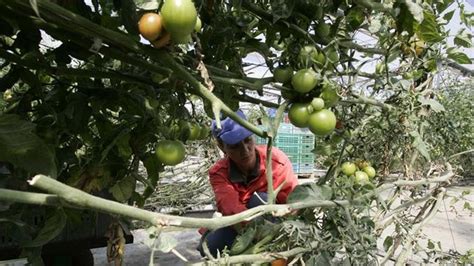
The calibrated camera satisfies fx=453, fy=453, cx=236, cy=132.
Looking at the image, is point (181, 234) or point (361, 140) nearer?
point (361, 140)

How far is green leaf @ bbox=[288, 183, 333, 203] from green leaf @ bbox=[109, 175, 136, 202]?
299 mm

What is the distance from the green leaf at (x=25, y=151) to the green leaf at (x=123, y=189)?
0.35 meters

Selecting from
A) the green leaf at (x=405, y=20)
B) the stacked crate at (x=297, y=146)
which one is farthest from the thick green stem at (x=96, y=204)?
the stacked crate at (x=297, y=146)

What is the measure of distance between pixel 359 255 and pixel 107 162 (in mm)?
488

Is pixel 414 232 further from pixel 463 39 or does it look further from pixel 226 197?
pixel 226 197

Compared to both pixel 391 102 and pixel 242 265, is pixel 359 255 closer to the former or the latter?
pixel 242 265

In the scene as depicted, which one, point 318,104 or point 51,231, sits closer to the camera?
point 51,231

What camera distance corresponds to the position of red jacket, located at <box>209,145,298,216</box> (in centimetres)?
153

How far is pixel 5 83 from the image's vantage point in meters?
0.77

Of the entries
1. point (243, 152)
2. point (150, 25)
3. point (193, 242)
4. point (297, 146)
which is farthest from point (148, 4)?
point (297, 146)

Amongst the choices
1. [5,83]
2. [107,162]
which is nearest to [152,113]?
[107,162]

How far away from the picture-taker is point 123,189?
84cm

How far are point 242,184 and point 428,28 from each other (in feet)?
3.42

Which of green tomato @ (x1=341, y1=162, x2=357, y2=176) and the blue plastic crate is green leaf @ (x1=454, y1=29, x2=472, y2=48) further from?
the blue plastic crate
